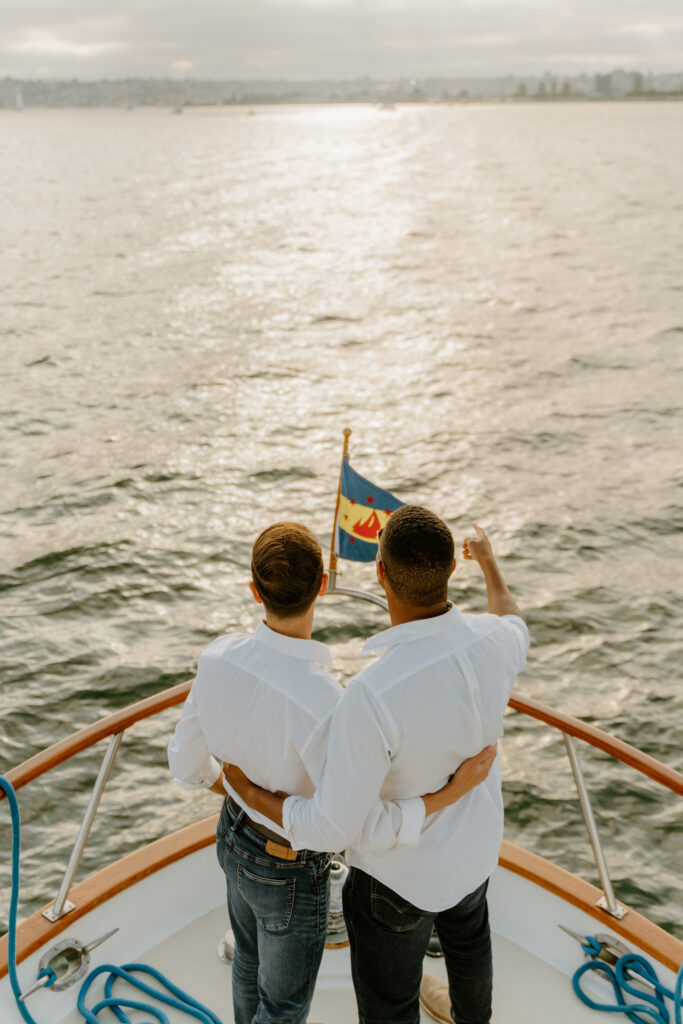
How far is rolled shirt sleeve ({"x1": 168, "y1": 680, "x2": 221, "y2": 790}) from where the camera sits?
230cm

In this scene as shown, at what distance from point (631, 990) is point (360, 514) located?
1943mm

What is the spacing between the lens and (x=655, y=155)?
76.2 metres

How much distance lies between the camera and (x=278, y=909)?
230cm

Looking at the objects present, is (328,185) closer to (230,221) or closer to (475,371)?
(230,221)

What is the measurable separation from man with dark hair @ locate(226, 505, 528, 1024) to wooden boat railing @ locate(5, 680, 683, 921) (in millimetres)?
923

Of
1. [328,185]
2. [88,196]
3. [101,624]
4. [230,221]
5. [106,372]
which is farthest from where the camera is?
[328,185]

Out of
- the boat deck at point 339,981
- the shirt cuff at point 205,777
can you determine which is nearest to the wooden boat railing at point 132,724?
the boat deck at point 339,981

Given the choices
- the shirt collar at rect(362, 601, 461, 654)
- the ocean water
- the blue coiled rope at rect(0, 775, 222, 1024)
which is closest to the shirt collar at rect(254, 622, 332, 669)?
the shirt collar at rect(362, 601, 461, 654)

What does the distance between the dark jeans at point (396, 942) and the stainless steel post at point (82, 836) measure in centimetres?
117

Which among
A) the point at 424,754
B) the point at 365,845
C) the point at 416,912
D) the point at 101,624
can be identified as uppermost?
the point at 424,754

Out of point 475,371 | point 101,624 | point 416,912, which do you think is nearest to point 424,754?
point 416,912

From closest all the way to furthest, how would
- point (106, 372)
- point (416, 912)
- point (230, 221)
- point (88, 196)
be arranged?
1. point (416, 912)
2. point (106, 372)
3. point (230, 221)
4. point (88, 196)

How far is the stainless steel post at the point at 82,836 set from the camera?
3.21 m

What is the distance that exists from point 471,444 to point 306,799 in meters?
12.1
